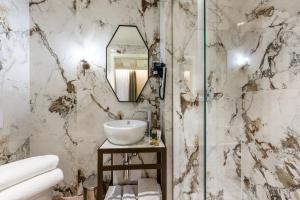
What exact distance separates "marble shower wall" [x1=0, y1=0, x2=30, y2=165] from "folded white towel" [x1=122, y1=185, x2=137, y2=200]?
100cm

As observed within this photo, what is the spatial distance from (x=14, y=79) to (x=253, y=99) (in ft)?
6.25

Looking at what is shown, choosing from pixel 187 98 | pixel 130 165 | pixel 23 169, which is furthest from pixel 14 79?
pixel 187 98

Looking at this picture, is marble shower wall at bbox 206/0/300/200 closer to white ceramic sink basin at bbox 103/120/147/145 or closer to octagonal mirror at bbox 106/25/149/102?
white ceramic sink basin at bbox 103/120/147/145

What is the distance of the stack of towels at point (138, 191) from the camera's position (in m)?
1.70

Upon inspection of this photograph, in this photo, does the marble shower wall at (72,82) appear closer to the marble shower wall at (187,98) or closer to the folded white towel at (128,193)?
the folded white towel at (128,193)

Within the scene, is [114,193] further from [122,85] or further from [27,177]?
[122,85]

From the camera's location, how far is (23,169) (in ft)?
4.44

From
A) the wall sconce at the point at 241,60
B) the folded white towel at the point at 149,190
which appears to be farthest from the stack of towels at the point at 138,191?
the wall sconce at the point at 241,60

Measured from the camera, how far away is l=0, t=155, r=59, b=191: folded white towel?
4.03ft

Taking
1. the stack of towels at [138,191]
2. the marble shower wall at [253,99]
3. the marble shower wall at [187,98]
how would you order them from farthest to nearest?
the stack of towels at [138,191], the marble shower wall at [187,98], the marble shower wall at [253,99]

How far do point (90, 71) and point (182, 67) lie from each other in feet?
3.38

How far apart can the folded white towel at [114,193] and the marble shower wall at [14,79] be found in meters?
0.87

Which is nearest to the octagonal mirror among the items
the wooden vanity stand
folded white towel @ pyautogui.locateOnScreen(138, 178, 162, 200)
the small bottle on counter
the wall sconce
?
the small bottle on counter

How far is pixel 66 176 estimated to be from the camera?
202 centimetres
